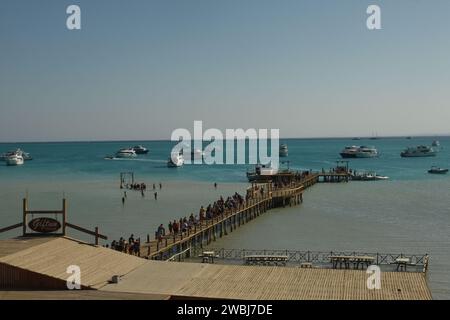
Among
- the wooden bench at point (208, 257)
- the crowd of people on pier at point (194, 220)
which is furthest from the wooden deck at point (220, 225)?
the wooden bench at point (208, 257)

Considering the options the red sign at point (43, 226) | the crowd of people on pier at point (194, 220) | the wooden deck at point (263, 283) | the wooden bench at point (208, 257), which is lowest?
the wooden bench at point (208, 257)

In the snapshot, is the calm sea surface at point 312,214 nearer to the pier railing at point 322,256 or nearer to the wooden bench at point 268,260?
the pier railing at point 322,256

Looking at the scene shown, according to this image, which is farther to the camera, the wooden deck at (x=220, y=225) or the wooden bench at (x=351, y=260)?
the wooden deck at (x=220, y=225)

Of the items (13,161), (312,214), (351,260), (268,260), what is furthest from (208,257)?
(13,161)

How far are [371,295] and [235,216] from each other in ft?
83.4

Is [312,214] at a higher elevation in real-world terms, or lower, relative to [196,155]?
lower

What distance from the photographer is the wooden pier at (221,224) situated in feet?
93.6

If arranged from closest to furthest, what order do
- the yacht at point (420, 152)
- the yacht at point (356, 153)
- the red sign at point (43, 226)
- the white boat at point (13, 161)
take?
the red sign at point (43, 226)
the white boat at point (13, 161)
the yacht at point (356, 153)
the yacht at point (420, 152)

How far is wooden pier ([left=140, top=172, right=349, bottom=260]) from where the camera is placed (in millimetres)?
28530

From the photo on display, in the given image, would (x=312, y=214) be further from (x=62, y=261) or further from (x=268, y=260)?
(x=62, y=261)

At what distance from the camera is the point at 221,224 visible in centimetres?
3888

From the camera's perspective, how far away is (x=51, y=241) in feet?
64.7
